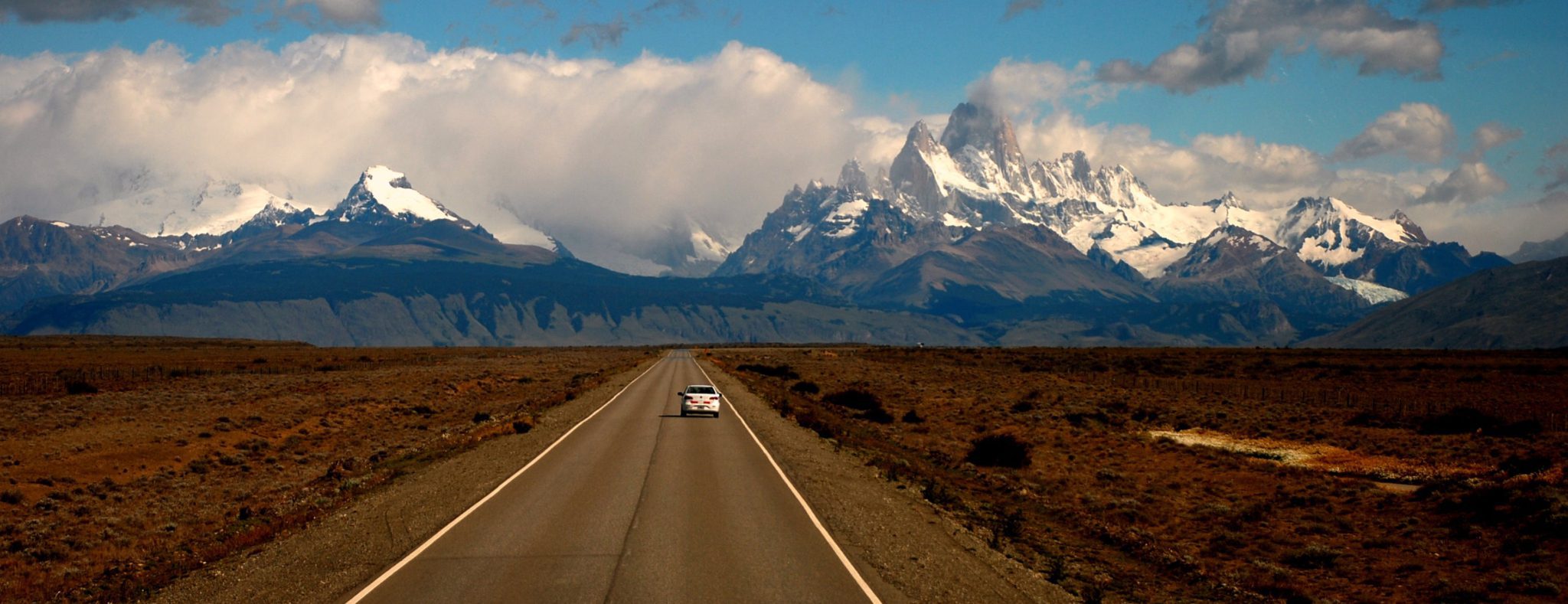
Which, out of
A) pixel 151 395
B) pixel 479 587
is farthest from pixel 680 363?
pixel 479 587

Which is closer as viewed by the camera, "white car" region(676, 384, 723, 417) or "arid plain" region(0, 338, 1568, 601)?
"arid plain" region(0, 338, 1568, 601)

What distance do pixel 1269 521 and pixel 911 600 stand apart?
1338 cm

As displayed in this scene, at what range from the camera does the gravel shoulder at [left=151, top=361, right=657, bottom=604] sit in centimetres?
1584

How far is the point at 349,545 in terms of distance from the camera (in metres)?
18.9

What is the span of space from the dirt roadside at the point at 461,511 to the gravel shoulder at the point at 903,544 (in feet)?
0.11

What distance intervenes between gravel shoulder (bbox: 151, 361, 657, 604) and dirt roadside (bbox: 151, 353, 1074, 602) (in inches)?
1.1

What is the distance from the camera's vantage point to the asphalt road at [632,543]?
15.3 meters

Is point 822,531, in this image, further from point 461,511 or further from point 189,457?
point 189,457

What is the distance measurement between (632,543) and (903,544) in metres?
4.93

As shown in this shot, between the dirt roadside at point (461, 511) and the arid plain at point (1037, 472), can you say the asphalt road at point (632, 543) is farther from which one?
the arid plain at point (1037, 472)

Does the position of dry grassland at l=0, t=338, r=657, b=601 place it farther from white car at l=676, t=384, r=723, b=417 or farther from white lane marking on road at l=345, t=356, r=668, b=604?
white car at l=676, t=384, r=723, b=417

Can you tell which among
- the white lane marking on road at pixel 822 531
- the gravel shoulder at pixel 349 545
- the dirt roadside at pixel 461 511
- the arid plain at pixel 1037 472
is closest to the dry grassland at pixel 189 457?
the arid plain at pixel 1037 472

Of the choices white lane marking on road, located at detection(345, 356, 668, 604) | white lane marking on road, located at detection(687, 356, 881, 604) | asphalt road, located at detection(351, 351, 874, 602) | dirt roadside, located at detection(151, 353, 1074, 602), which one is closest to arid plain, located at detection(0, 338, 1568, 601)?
dirt roadside, located at detection(151, 353, 1074, 602)

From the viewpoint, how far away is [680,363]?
123500 millimetres
